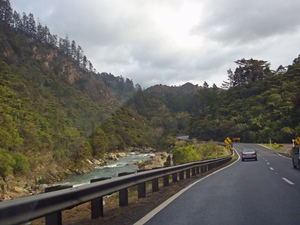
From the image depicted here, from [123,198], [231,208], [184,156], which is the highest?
[184,156]

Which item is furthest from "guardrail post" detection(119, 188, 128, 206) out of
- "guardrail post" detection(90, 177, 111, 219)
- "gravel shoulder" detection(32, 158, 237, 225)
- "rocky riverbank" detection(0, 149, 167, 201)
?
"rocky riverbank" detection(0, 149, 167, 201)

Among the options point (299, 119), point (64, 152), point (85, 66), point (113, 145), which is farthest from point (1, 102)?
point (85, 66)

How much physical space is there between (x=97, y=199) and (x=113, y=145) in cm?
9716

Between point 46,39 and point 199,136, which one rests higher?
point 46,39

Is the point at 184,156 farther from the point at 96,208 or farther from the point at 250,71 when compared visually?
the point at 250,71

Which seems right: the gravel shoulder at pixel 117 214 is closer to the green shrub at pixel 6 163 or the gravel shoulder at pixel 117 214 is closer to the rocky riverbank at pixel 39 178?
the rocky riverbank at pixel 39 178

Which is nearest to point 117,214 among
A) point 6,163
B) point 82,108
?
point 6,163

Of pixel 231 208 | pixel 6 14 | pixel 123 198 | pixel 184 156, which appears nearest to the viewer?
pixel 231 208

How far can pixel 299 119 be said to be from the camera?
Result: 75.1m

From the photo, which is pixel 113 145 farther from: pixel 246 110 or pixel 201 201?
pixel 201 201

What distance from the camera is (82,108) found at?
351ft

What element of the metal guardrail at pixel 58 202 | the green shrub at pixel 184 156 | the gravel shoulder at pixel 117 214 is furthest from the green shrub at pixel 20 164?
the metal guardrail at pixel 58 202

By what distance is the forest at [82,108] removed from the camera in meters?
64.0

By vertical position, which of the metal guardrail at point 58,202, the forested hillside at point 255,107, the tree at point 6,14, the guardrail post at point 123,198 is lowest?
the guardrail post at point 123,198
